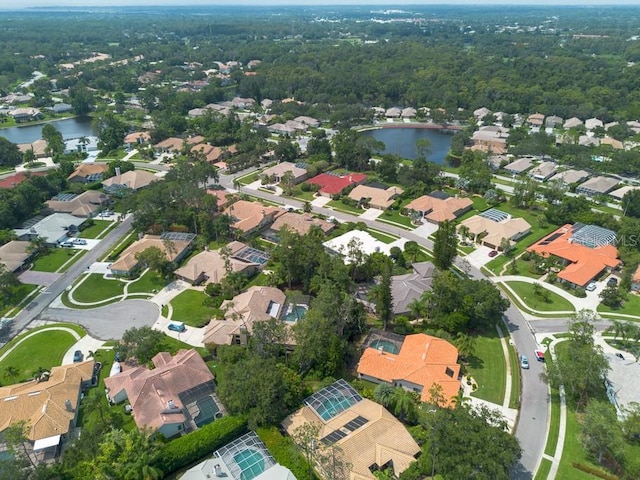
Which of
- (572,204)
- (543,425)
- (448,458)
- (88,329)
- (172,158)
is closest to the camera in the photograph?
(448,458)

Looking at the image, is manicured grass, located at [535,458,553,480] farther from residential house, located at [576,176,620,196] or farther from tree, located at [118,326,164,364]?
residential house, located at [576,176,620,196]

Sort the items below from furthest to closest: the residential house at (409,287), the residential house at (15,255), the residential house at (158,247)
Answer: the residential house at (15,255) → the residential house at (158,247) → the residential house at (409,287)

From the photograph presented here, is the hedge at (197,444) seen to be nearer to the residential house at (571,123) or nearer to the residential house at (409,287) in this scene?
the residential house at (409,287)

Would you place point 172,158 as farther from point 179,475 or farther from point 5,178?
point 179,475

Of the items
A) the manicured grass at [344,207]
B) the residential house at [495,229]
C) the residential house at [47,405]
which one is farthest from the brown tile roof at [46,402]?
the residential house at [495,229]

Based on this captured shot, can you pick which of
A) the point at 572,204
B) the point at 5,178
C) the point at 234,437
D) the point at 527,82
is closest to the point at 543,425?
the point at 234,437

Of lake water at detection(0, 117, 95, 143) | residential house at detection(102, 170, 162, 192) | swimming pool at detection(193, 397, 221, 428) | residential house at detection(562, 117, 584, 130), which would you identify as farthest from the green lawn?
residential house at detection(562, 117, 584, 130)
